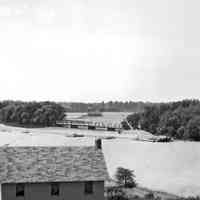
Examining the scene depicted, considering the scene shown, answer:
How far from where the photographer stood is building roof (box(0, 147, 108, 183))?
28406 mm

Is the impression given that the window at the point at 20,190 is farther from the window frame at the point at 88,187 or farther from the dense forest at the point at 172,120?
the dense forest at the point at 172,120

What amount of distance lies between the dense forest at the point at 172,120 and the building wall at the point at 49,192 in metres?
45.0

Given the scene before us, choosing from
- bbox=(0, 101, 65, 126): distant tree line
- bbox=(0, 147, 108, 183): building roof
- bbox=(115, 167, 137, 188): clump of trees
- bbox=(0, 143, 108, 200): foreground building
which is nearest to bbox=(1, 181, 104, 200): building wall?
bbox=(0, 143, 108, 200): foreground building

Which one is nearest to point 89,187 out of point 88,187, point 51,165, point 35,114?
point 88,187

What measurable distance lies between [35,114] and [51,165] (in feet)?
260

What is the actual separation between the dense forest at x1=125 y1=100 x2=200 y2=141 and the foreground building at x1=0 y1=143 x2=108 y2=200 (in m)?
44.8

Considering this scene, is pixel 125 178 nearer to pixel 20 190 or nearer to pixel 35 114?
pixel 20 190

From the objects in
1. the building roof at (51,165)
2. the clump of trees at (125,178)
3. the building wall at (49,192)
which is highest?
the building roof at (51,165)

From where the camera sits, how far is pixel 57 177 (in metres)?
28.5

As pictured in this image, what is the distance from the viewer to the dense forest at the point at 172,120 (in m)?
72.7

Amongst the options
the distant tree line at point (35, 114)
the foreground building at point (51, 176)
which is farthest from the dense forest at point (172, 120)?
the foreground building at point (51, 176)

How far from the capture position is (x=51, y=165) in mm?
29344

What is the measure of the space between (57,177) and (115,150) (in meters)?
31.0

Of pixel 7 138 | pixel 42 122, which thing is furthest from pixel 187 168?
pixel 42 122
